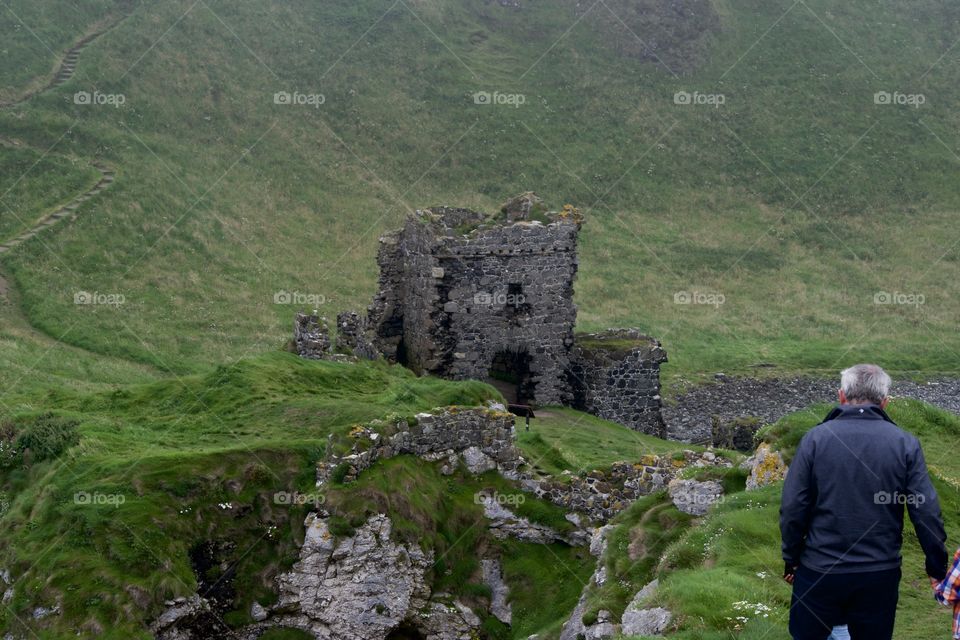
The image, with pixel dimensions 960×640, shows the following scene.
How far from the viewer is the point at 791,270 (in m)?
71.8

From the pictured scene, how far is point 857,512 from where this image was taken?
10.7m

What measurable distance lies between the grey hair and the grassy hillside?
38391mm

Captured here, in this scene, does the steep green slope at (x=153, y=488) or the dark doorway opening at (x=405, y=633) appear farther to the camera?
the dark doorway opening at (x=405, y=633)

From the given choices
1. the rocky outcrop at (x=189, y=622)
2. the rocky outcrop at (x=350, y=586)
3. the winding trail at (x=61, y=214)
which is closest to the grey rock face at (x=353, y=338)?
the rocky outcrop at (x=350, y=586)

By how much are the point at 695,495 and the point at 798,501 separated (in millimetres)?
7799

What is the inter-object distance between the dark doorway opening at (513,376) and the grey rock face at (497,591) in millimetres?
15794

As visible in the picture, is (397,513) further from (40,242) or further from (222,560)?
(40,242)

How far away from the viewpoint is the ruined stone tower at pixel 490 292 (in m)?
36.7

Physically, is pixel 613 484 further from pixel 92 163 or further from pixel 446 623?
pixel 92 163

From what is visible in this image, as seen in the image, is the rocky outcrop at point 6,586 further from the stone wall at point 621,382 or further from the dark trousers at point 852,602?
the stone wall at point 621,382

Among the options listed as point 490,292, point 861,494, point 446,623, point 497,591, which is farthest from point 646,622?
point 490,292

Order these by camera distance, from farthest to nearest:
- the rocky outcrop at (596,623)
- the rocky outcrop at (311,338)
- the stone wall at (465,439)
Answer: the rocky outcrop at (311,338), the stone wall at (465,439), the rocky outcrop at (596,623)

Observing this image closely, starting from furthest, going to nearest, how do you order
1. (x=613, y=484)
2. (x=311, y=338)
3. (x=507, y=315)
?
1. (x=507, y=315)
2. (x=311, y=338)
3. (x=613, y=484)

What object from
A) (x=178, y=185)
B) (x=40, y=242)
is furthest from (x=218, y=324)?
(x=178, y=185)
